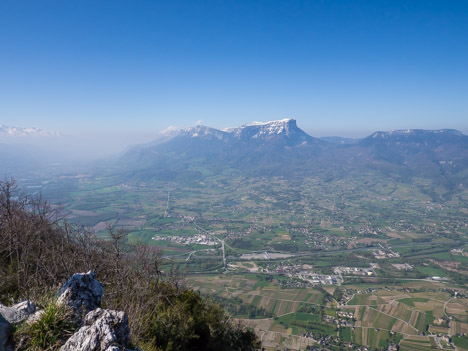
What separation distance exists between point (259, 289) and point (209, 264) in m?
13.4

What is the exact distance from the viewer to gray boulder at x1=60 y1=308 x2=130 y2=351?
337 cm

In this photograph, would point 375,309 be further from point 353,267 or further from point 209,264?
point 209,264

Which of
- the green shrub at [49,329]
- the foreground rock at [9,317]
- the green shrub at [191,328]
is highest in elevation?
the foreground rock at [9,317]

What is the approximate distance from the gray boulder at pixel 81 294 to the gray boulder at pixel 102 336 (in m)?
0.65

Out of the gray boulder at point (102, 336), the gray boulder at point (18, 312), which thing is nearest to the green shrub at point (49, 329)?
the gray boulder at point (18, 312)

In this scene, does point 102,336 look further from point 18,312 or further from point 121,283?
point 121,283

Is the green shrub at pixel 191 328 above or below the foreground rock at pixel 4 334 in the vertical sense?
below

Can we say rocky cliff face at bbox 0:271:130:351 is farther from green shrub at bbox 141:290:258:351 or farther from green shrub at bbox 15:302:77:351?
green shrub at bbox 141:290:258:351

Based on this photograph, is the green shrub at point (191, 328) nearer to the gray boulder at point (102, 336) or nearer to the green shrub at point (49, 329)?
the green shrub at point (49, 329)

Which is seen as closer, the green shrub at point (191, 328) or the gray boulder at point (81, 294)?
the gray boulder at point (81, 294)

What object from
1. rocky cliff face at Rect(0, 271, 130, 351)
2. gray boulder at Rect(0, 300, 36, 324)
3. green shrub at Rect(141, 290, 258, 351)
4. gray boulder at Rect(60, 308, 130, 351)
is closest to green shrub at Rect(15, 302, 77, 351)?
rocky cliff face at Rect(0, 271, 130, 351)

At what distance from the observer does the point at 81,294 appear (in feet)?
14.5

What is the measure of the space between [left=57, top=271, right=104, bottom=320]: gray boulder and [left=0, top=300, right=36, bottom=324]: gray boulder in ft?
1.38

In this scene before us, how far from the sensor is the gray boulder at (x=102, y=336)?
11.1 feet
